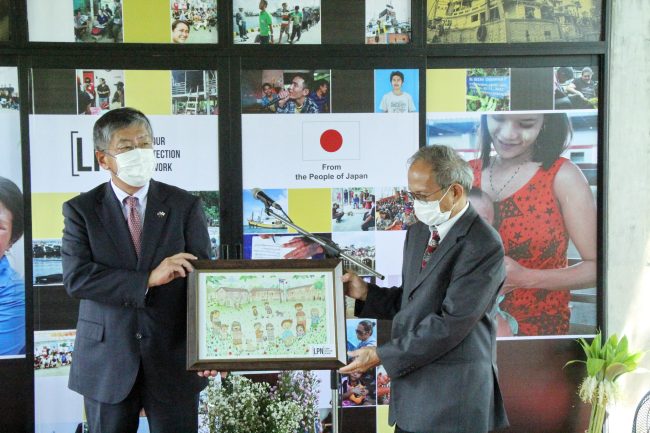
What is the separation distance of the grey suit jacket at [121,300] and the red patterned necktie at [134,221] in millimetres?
31

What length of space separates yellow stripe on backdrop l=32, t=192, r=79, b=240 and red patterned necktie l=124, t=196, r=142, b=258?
1730mm

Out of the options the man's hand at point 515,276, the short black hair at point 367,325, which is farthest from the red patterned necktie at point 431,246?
the man's hand at point 515,276

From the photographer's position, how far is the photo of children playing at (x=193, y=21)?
4.64 meters

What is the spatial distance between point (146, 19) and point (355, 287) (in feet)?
8.16

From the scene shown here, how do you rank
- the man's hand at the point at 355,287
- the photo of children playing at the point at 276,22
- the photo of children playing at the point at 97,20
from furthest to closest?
the photo of children playing at the point at 276,22 → the photo of children playing at the point at 97,20 → the man's hand at the point at 355,287

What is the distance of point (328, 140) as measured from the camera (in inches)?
189

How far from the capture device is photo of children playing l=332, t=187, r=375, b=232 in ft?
15.8

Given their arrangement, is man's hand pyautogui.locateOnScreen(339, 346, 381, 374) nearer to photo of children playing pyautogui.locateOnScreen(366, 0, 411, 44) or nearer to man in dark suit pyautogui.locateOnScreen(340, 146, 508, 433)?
man in dark suit pyautogui.locateOnScreen(340, 146, 508, 433)

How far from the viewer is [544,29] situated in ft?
16.1

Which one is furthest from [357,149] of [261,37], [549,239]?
[549,239]

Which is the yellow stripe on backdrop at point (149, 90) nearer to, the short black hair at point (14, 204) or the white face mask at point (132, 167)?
the short black hair at point (14, 204)

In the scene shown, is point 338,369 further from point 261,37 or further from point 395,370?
point 261,37

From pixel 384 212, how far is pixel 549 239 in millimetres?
1190

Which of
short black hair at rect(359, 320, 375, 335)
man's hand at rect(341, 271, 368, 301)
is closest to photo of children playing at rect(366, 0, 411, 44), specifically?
short black hair at rect(359, 320, 375, 335)
